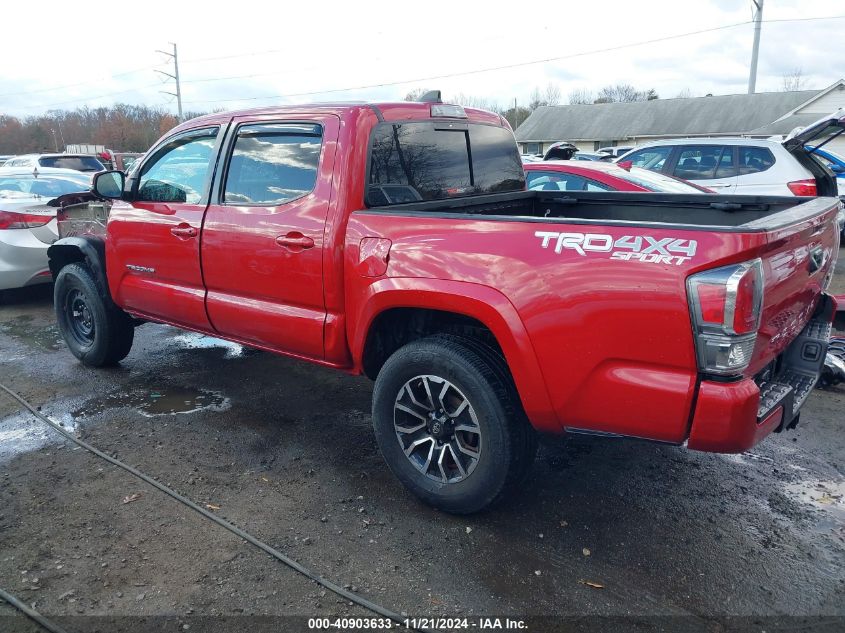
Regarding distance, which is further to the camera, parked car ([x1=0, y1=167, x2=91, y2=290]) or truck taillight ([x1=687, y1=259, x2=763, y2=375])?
parked car ([x1=0, y1=167, x2=91, y2=290])

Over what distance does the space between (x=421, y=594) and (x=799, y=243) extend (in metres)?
2.17

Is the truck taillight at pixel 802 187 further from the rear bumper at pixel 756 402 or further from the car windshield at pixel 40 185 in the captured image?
the car windshield at pixel 40 185

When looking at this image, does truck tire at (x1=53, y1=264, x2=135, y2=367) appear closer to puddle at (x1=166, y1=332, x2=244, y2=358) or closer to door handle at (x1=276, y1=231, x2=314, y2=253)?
puddle at (x1=166, y1=332, x2=244, y2=358)

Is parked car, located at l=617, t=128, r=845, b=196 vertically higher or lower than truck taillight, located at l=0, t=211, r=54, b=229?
higher

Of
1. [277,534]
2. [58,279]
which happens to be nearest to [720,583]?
[277,534]

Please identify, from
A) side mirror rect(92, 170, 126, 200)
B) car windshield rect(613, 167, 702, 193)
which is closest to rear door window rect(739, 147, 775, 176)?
car windshield rect(613, 167, 702, 193)

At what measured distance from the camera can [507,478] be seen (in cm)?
301

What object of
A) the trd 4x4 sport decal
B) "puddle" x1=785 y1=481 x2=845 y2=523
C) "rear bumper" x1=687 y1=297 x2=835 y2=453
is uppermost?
the trd 4x4 sport decal

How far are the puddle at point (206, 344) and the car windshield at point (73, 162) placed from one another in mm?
12239

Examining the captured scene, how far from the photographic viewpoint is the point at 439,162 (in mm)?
3957

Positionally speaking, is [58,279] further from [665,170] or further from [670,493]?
[665,170]

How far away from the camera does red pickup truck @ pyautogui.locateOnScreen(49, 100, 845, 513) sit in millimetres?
2412

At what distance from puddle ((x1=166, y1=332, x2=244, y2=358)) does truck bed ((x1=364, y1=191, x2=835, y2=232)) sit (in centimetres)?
293

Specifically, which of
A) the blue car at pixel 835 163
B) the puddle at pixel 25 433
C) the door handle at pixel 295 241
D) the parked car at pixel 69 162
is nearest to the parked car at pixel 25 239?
the puddle at pixel 25 433
